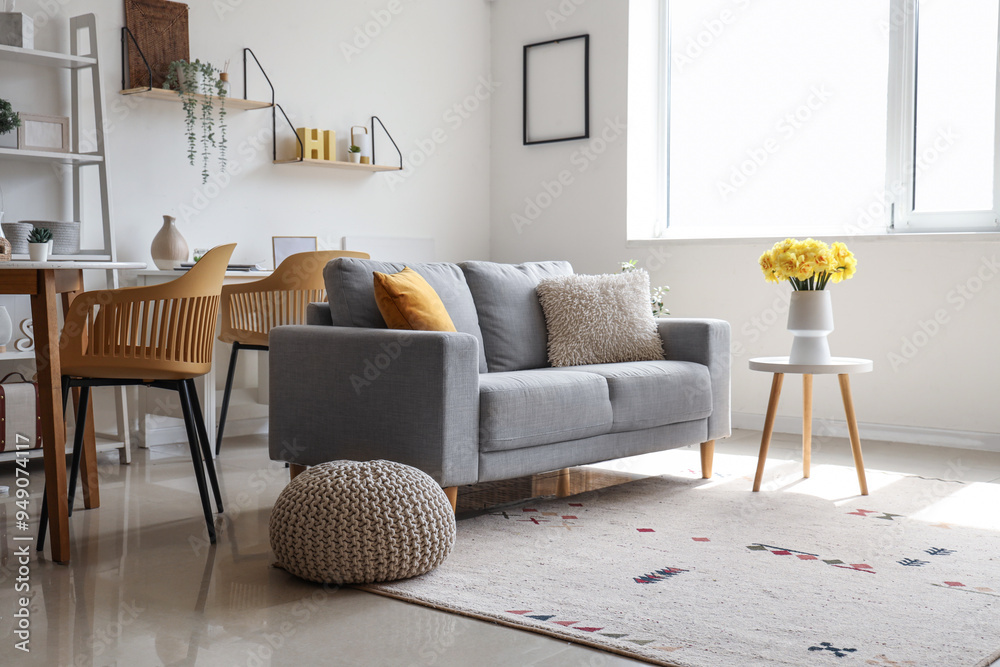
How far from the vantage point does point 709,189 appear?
17.9 feet

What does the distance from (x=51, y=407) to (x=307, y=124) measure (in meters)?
2.81

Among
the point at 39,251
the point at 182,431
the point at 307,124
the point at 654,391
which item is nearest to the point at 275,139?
the point at 307,124

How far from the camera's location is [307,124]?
199 inches

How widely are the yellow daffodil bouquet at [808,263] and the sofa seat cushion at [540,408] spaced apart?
805 millimetres

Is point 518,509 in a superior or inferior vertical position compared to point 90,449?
inferior

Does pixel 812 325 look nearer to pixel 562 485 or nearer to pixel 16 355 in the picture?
pixel 562 485

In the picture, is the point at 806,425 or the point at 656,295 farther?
the point at 656,295

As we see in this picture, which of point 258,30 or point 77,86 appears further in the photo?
point 258,30

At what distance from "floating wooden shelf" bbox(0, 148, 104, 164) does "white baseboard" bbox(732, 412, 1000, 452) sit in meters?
3.31

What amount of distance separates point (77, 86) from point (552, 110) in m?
2.70

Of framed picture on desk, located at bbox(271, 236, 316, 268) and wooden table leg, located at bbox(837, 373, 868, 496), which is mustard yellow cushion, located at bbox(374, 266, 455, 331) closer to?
wooden table leg, located at bbox(837, 373, 868, 496)

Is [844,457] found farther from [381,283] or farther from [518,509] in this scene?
[381,283]

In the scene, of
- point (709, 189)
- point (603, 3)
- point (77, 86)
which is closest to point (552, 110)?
point (603, 3)

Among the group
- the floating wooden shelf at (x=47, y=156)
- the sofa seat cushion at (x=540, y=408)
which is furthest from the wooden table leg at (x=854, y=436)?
the floating wooden shelf at (x=47, y=156)
